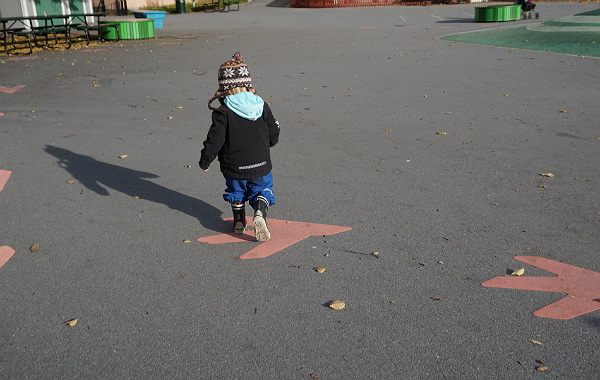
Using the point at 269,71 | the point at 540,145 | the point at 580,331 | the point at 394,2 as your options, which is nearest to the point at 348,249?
the point at 580,331

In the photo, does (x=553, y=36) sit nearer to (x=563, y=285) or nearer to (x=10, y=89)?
(x=10, y=89)

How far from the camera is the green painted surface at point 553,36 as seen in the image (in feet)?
51.3

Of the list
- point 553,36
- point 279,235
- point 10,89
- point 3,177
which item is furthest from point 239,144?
point 553,36

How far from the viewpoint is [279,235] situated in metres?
4.78

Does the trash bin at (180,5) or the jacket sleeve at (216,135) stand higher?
the trash bin at (180,5)

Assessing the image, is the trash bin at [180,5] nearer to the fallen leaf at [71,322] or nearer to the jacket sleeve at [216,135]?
the jacket sleeve at [216,135]

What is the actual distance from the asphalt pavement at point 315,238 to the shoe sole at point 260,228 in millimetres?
179

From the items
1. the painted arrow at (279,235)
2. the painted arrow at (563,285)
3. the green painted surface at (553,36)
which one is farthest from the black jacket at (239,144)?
the green painted surface at (553,36)

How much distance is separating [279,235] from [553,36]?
16.0 meters

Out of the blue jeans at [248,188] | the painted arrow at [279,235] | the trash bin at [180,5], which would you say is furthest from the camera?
the trash bin at [180,5]

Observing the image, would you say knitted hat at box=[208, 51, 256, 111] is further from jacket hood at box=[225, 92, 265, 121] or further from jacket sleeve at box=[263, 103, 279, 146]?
jacket sleeve at box=[263, 103, 279, 146]

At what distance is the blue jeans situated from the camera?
4672 mm

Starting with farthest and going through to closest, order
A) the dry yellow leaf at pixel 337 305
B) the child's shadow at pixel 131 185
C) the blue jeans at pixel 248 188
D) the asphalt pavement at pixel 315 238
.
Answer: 1. the child's shadow at pixel 131 185
2. the blue jeans at pixel 248 188
3. the dry yellow leaf at pixel 337 305
4. the asphalt pavement at pixel 315 238

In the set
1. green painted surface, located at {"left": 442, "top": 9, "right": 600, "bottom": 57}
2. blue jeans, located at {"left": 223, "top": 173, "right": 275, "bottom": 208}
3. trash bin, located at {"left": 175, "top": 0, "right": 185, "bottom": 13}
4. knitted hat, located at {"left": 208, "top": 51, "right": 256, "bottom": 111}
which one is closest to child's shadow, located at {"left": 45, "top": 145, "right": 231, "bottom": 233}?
Answer: blue jeans, located at {"left": 223, "top": 173, "right": 275, "bottom": 208}
